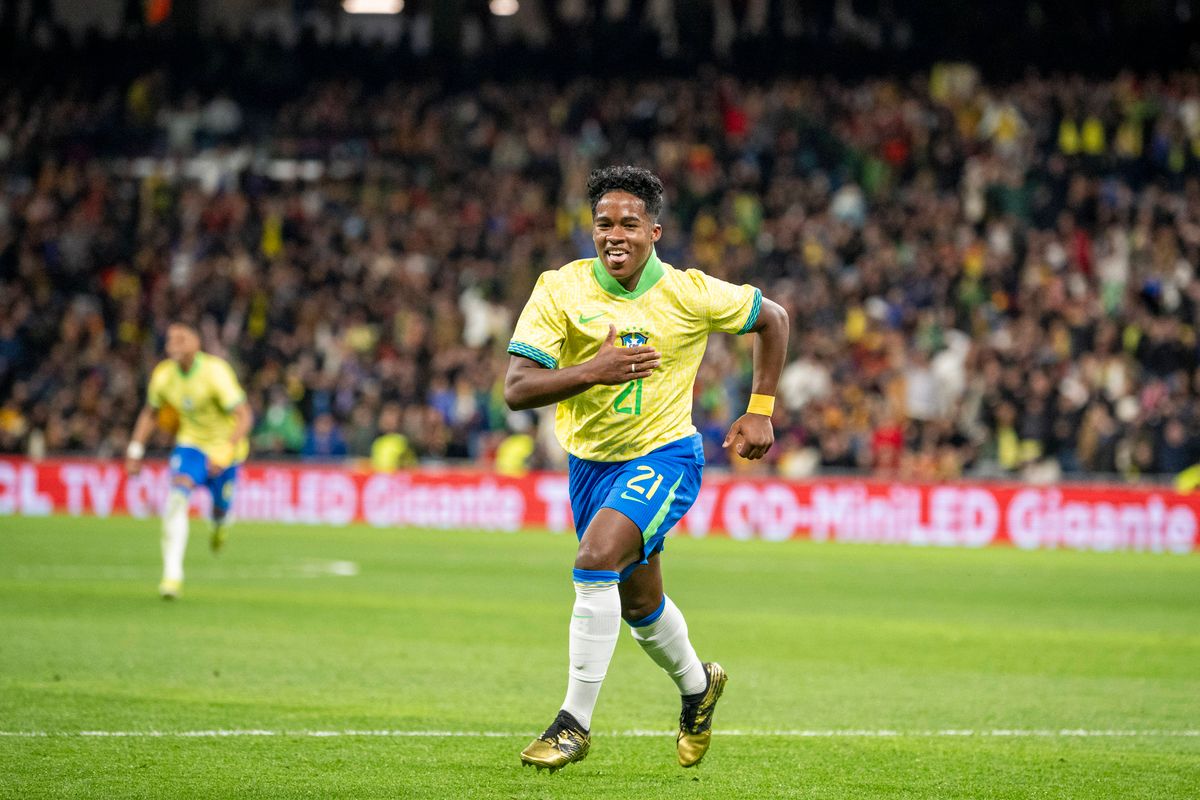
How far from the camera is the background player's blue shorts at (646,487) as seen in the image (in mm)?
6977

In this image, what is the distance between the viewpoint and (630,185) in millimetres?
7066

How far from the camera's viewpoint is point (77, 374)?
96.7ft

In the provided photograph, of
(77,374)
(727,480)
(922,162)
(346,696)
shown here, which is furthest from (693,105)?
(346,696)

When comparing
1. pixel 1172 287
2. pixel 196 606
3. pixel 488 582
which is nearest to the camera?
pixel 196 606

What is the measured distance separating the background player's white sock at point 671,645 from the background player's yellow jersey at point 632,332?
2.33 feet

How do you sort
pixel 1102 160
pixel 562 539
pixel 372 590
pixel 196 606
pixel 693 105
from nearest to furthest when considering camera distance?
pixel 196 606 → pixel 372 590 → pixel 562 539 → pixel 1102 160 → pixel 693 105

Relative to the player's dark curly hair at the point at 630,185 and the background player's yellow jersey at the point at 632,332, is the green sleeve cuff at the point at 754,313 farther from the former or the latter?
the player's dark curly hair at the point at 630,185

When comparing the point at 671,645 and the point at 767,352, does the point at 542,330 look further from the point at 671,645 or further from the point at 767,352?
the point at 671,645

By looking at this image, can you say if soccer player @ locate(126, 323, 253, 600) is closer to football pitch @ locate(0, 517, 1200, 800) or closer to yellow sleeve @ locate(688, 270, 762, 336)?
football pitch @ locate(0, 517, 1200, 800)

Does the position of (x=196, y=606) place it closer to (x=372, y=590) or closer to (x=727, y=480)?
(x=372, y=590)

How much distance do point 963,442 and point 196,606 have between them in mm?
13656

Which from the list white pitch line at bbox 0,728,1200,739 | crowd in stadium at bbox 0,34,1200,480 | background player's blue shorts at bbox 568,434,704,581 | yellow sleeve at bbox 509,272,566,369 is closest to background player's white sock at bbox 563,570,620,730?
background player's blue shorts at bbox 568,434,704,581

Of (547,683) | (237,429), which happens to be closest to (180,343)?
(237,429)

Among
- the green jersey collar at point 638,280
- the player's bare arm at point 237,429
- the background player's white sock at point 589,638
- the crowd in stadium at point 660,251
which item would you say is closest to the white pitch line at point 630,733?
the background player's white sock at point 589,638
